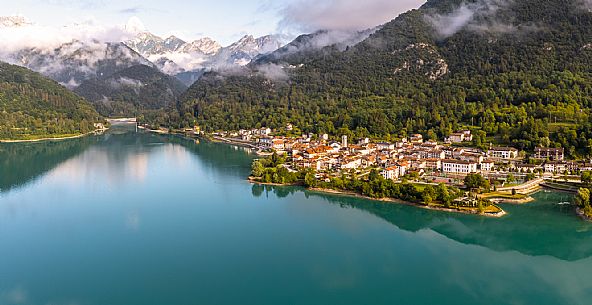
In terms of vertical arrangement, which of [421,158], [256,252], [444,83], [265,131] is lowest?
[256,252]

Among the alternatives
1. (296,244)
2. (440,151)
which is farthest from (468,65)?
(296,244)

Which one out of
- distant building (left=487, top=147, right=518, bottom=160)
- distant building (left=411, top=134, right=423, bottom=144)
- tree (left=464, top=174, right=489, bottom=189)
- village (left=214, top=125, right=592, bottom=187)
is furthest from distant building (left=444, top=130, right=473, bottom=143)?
tree (left=464, top=174, right=489, bottom=189)

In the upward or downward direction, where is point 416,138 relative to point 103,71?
downward

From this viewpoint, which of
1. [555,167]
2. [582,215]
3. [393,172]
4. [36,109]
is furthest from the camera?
[36,109]

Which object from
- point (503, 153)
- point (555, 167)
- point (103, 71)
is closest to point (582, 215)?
point (555, 167)

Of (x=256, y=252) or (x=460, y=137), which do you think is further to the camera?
(x=460, y=137)

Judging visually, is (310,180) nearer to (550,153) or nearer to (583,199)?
(583,199)

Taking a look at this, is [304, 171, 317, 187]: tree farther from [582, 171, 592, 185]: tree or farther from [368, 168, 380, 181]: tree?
[582, 171, 592, 185]: tree

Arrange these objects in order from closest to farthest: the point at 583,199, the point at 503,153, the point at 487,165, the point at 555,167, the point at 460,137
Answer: the point at 583,199 → the point at 555,167 → the point at 487,165 → the point at 503,153 → the point at 460,137
